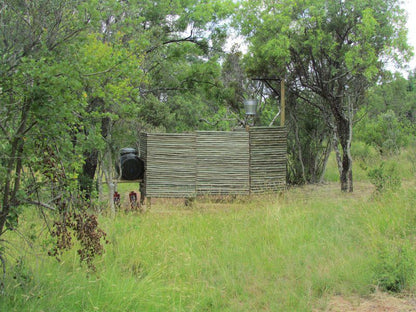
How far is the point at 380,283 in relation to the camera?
417 centimetres

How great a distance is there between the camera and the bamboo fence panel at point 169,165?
862 cm

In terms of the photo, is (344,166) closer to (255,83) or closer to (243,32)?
(243,32)

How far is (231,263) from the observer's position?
4.78 metres

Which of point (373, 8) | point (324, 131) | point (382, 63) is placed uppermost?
point (373, 8)

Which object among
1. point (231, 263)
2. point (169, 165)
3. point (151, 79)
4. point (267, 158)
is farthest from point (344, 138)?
point (231, 263)

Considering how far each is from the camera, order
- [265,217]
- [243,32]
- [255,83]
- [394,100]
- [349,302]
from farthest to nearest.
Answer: [394,100] → [255,83] → [243,32] → [265,217] → [349,302]

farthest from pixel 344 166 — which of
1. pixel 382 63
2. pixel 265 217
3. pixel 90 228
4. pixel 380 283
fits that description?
pixel 90 228

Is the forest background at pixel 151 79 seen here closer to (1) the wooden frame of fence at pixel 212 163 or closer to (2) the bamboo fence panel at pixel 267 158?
(1) the wooden frame of fence at pixel 212 163

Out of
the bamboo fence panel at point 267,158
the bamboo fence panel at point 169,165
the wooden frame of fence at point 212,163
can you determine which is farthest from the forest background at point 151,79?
the bamboo fence panel at point 267,158

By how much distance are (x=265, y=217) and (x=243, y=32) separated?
5.73 metres

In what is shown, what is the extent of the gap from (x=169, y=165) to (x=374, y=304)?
5.42 meters

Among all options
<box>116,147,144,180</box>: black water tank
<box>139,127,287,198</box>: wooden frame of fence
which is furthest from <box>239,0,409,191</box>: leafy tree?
<box>116,147,144,180</box>: black water tank

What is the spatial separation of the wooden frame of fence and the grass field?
78.9 inches

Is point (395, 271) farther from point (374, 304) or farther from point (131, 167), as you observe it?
point (131, 167)
